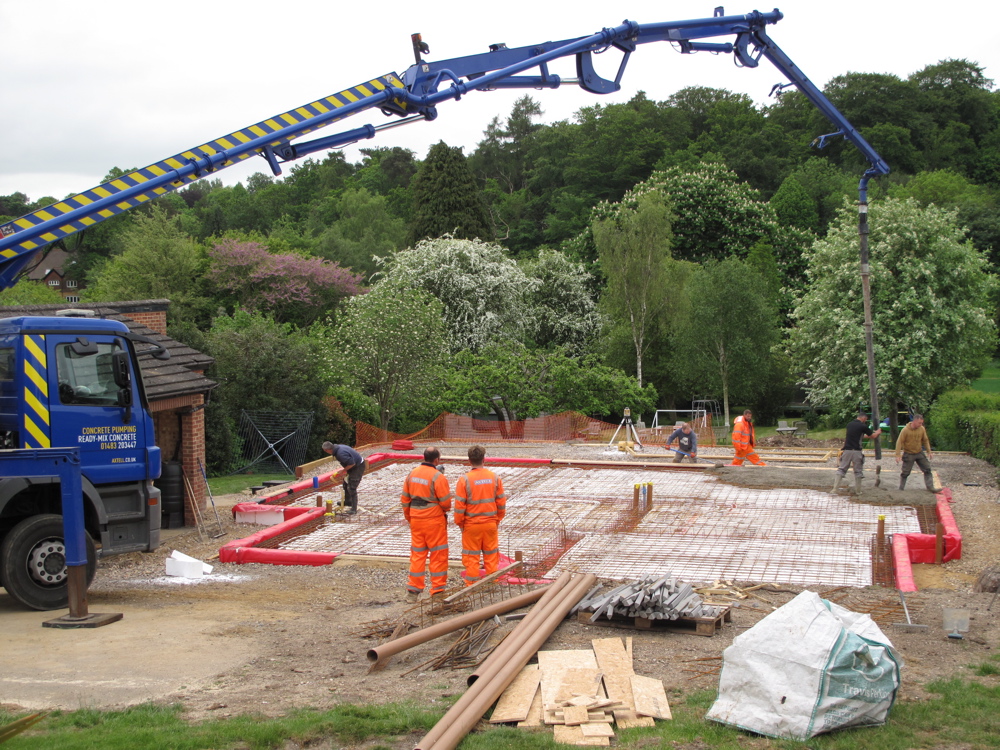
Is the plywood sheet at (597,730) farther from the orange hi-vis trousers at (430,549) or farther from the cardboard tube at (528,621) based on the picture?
the orange hi-vis trousers at (430,549)

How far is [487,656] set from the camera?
7.02 m

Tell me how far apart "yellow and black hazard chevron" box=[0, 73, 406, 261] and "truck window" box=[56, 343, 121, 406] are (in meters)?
1.45

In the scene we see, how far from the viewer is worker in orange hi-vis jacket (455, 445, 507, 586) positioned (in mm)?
9475

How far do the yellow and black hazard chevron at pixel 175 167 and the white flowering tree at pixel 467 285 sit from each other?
930 inches

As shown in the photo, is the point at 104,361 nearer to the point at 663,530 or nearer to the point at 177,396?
the point at 177,396

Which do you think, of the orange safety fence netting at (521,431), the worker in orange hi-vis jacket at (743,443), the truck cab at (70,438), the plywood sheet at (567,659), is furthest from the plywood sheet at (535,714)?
the orange safety fence netting at (521,431)

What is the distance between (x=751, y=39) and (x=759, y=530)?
7.34 metres

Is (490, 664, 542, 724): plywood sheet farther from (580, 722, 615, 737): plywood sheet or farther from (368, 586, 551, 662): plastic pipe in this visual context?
(368, 586, 551, 662): plastic pipe

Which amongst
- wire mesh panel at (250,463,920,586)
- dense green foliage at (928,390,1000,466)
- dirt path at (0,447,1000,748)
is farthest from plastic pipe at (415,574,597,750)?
dense green foliage at (928,390,1000,466)

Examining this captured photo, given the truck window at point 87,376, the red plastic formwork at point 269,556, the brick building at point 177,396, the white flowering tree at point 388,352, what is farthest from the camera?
the white flowering tree at point 388,352

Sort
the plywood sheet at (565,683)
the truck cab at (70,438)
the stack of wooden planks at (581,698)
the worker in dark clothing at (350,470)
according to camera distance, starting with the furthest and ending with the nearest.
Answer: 1. the worker in dark clothing at (350,470)
2. the truck cab at (70,438)
3. the plywood sheet at (565,683)
4. the stack of wooden planks at (581,698)

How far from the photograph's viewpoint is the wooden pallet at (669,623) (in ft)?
25.9

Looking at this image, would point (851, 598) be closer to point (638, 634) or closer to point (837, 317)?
point (638, 634)

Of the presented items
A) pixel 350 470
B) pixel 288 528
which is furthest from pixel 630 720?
pixel 350 470
